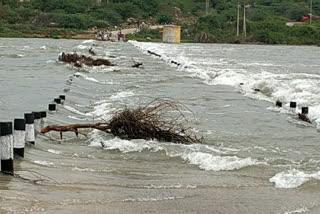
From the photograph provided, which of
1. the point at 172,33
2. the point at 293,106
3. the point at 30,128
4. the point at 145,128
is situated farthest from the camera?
the point at 172,33

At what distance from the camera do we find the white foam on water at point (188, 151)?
32.3 ft

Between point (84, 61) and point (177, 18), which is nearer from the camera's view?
point (84, 61)

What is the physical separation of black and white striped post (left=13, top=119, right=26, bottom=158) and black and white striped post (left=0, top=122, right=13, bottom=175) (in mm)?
742

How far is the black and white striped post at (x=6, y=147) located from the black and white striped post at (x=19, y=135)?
0.74m

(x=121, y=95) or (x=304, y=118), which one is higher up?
(x=304, y=118)

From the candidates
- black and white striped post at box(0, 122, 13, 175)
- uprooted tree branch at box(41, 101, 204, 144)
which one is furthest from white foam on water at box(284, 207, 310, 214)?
uprooted tree branch at box(41, 101, 204, 144)

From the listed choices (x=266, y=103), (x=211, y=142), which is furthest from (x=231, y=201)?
(x=266, y=103)

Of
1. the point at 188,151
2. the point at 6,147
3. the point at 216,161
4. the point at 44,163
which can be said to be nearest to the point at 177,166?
the point at 216,161

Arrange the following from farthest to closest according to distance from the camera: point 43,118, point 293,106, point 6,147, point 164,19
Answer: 1. point 164,19
2. point 293,106
3. point 43,118
4. point 6,147

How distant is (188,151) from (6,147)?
3.53 metres

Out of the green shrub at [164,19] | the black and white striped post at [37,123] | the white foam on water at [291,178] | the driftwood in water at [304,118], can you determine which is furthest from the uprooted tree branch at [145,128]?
the green shrub at [164,19]

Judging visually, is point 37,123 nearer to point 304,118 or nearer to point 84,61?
point 304,118

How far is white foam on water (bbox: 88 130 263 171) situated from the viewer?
9836mm

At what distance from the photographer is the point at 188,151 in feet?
35.8
